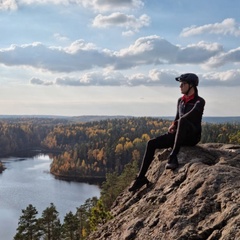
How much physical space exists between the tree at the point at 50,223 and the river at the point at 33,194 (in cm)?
1272

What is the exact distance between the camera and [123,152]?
161 m

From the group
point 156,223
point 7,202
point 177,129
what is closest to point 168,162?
point 177,129

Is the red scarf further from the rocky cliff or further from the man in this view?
the rocky cliff

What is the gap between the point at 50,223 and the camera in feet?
168

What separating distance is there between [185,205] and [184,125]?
10.8ft

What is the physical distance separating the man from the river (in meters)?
55.2

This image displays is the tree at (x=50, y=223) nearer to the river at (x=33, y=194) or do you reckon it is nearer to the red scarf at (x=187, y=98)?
the river at (x=33, y=194)

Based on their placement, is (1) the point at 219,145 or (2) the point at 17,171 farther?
(2) the point at 17,171

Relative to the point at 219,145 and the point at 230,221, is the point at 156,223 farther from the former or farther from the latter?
the point at 219,145

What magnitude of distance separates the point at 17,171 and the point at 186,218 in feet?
435

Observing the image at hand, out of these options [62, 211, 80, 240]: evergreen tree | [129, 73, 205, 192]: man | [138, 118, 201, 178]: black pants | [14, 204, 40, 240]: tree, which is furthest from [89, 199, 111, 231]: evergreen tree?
[62, 211, 80, 240]: evergreen tree

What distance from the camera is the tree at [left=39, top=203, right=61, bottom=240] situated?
160 ft

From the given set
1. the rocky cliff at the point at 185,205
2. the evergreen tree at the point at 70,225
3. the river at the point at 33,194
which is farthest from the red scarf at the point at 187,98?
the river at the point at 33,194

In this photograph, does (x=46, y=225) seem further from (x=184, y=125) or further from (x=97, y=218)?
(x=184, y=125)
